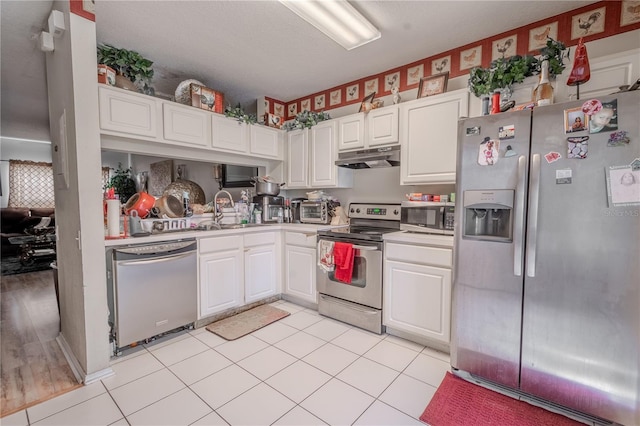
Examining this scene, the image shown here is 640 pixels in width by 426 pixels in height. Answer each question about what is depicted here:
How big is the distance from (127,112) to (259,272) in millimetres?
1946

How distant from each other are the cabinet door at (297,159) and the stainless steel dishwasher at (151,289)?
153 cm

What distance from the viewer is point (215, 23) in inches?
87.0

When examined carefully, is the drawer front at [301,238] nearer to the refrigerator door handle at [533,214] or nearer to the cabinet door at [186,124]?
the cabinet door at [186,124]

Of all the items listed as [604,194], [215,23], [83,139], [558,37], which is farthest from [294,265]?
[558,37]

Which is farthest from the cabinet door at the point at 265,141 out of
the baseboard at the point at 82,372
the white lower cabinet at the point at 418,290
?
the baseboard at the point at 82,372

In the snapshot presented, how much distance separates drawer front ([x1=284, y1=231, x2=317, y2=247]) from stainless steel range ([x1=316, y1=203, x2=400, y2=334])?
0.15m

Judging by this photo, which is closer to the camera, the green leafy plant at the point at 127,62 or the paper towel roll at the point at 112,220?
the paper towel roll at the point at 112,220

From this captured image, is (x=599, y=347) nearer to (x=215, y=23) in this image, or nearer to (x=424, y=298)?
(x=424, y=298)

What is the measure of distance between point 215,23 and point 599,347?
3273mm

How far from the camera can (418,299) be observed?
2.31 metres

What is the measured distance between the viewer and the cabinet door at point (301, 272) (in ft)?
10.0

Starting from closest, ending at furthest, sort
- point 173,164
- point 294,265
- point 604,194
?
point 604,194
point 294,265
point 173,164

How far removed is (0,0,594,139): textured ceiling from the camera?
6.68 ft

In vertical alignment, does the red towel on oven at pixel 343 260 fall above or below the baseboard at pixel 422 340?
above
